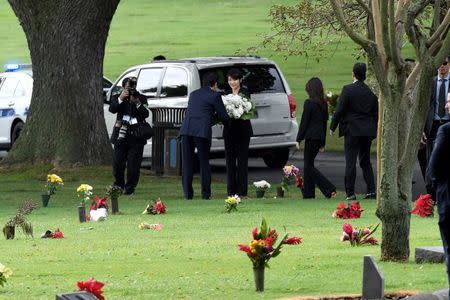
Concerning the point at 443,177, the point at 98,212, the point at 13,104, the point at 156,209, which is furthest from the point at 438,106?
the point at 13,104

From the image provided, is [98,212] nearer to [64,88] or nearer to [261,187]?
[261,187]

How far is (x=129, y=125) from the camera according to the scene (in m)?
21.5

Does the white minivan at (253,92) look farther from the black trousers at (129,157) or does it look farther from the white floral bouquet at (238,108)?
the white floral bouquet at (238,108)

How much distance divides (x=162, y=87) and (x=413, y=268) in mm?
13939

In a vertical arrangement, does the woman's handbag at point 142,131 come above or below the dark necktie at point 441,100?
below

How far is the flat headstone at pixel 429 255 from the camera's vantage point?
12742mm

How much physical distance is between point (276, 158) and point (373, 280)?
16.7 m

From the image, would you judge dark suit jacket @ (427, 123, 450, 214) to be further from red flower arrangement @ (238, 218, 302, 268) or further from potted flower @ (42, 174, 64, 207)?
potted flower @ (42, 174, 64, 207)

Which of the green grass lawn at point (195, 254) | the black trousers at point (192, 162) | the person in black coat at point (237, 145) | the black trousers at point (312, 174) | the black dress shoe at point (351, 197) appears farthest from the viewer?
the person in black coat at point (237, 145)

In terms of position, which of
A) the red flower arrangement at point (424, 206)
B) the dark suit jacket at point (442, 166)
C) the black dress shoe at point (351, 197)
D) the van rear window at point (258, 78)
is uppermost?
the dark suit jacket at point (442, 166)

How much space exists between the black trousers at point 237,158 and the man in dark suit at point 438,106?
2.80m

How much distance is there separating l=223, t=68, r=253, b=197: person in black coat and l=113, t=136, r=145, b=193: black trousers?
1371 mm

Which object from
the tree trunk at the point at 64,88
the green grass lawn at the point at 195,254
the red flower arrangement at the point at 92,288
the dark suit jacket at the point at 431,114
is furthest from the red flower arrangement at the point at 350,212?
the tree trunk at the point at 64,88

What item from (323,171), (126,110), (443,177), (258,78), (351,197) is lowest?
(323,171)
